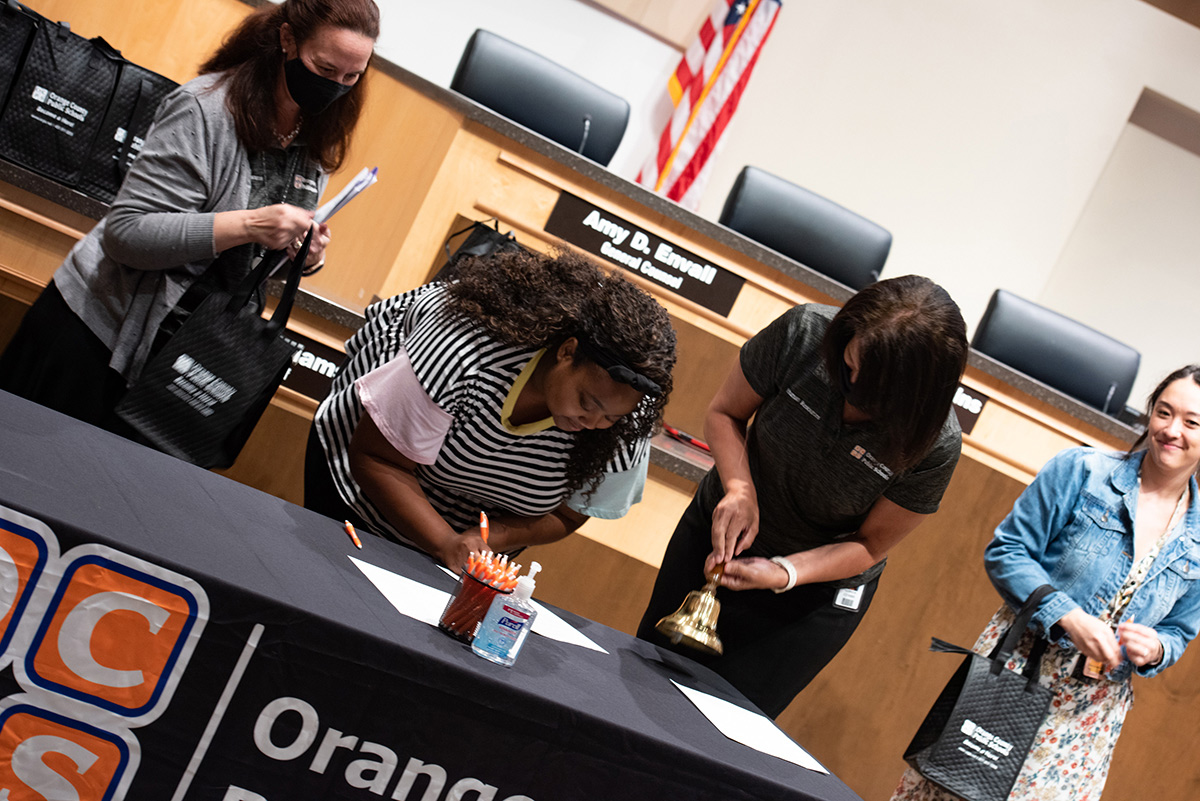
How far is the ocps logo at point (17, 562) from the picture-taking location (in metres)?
0.95

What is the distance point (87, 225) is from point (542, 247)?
115 cm

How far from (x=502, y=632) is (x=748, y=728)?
19.7 inches

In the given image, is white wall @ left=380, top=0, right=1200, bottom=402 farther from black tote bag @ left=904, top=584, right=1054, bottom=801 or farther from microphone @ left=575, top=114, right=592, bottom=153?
black tote bag @ left=904, top=584, right=1054, bottom=801

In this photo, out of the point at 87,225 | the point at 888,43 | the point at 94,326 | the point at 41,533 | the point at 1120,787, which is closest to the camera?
the point at 41,533

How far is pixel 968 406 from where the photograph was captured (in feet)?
9.55

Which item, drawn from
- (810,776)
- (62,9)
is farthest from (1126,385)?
(62,9)

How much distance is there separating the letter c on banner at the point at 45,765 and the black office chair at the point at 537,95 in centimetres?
239

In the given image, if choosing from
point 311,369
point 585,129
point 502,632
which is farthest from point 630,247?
point 502,632

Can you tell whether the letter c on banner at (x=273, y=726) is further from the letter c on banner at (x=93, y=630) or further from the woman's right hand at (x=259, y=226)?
the woman's right hand at (x=259, y=226)

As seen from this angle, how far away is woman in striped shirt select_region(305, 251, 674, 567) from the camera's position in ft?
5.11

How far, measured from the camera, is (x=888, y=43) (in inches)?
216

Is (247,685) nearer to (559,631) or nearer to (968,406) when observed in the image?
(559,631)

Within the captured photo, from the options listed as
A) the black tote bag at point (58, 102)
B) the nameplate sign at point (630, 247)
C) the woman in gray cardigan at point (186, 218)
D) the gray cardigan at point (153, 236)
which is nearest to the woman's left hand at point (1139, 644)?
the nameplate sign at point (630, 247)

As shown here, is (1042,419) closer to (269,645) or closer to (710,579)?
(710,579)
